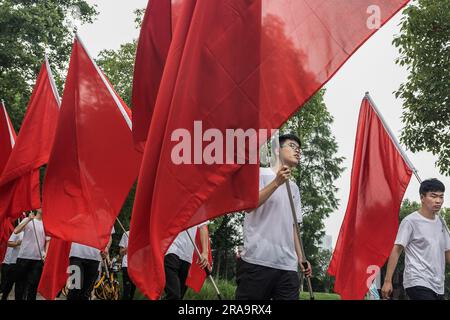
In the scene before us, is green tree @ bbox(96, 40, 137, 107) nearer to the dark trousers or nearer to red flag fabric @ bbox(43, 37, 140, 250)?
the dark trousers

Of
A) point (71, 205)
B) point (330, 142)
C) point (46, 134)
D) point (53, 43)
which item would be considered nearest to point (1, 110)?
point (46, 134)

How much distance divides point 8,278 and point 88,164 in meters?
4.92

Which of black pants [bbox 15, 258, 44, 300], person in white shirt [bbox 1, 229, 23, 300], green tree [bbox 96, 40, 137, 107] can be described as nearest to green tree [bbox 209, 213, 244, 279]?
green tree [bbox 96, 40, 137, 107]

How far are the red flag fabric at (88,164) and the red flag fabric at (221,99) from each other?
9.94 ft

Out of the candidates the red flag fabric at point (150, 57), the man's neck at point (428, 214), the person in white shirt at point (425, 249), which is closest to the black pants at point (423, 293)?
the person in white shirt at point (425, 249)

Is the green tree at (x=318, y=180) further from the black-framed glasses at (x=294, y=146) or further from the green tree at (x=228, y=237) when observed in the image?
the black-framed glasses at (x=294, y=146)

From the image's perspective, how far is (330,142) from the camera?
51531mm

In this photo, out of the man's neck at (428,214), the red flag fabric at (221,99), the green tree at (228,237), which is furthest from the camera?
the green tree at (228,237)

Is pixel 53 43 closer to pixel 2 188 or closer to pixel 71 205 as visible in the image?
pixel 2 188

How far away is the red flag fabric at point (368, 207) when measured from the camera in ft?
27.8

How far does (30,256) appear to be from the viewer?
1085 centimetres

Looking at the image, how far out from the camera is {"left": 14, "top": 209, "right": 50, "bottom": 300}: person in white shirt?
10.8m
